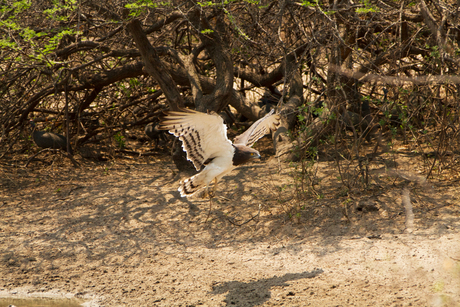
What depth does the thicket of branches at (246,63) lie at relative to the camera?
523 centimetres

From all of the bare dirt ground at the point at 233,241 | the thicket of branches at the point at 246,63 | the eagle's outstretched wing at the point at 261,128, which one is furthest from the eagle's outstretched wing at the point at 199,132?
the bare dirt ground at the point at 233,241

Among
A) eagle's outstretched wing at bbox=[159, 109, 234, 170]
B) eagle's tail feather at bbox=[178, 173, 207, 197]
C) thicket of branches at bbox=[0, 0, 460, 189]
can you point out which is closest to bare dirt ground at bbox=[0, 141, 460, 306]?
eagle's tail feather at bbox=[178, 173, 207, 197]

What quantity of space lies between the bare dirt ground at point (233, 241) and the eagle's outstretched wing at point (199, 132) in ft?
3.25

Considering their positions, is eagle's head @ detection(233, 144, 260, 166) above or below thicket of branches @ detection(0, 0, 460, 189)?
below

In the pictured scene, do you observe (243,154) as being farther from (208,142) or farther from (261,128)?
(261,128)

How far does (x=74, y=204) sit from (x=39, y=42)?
98.7 inches

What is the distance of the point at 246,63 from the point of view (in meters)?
7.91

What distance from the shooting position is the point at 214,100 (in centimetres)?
690

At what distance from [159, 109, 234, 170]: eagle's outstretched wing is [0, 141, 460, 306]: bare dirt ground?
0.99 m

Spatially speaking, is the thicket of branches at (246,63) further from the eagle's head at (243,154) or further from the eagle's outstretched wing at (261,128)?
the eagle's head at (243,154)

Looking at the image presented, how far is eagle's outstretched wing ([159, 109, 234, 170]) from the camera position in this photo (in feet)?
14.7

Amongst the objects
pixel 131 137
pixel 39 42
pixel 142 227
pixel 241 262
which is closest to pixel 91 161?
pixel 131 137

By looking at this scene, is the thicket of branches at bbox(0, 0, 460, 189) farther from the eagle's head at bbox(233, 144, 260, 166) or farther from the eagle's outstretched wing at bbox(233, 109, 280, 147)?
the eagle's head at bbox(233, 144, 260, 166)

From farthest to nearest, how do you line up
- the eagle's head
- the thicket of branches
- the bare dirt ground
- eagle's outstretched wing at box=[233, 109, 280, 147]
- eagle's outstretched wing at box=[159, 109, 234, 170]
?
1. eagle's outstretched wing at box=[233, 109, 280, 147]
2. the thicket of branches
3. the eagle's head
4. eagle's outstretched wing at box=[159, 109, 234, 170]
5. the bare dirt ground
